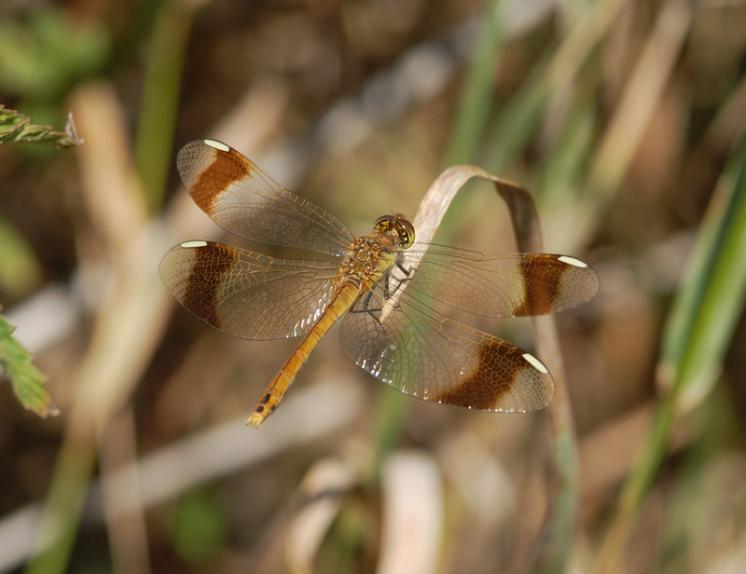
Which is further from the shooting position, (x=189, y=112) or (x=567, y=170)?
(x=189, y=112)

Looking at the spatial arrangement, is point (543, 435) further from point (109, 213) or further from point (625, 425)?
point (109, 213)

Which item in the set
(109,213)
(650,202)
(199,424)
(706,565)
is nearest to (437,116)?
(650,202)

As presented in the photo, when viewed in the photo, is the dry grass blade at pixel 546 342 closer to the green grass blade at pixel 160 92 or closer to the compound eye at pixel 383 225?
the compound eye at pixel 383 225

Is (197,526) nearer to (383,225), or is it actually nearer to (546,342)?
(383,225)

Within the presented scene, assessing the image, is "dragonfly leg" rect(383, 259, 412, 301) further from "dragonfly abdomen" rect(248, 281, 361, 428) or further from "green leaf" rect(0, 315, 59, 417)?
"green leaf" rect(0, 315, 59, 417)

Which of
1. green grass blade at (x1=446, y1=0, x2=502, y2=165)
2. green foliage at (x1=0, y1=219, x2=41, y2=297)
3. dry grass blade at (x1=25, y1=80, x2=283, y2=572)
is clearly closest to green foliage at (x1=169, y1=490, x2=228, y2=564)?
dry grass blade at (x1=25, y1=80, x2=283, y2=572)

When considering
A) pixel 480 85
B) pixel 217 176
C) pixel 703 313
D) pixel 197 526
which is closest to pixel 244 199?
pixel 217 176

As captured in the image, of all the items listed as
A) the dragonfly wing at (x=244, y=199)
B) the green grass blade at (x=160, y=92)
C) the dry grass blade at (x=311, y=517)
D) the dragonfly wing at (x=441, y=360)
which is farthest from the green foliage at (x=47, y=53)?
the dry grass blade at (x=311, y=517)

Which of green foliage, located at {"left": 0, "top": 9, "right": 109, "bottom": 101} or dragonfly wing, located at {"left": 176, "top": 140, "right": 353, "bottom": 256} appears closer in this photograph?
dragonfly wing, located at {"left": 176, "top": 140, "right": 353, "bottom": 256}
